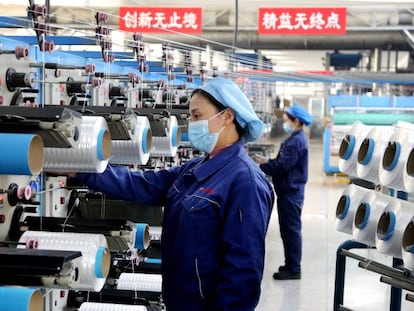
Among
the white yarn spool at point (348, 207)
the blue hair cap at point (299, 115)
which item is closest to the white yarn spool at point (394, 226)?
the white yarn spool at point (348, 207)

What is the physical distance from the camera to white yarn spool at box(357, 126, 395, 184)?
3045mm

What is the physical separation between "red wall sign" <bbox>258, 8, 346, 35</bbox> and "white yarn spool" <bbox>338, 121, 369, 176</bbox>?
17.1ft

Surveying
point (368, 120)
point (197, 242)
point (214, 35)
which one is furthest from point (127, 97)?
point (214, 35)

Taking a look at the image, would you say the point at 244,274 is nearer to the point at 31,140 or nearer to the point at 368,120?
the point at 31,140

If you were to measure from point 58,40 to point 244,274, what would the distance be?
242 centimetres

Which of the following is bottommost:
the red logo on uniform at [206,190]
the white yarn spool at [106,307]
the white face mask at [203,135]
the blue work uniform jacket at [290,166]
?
the white yarn spool at [106,307]

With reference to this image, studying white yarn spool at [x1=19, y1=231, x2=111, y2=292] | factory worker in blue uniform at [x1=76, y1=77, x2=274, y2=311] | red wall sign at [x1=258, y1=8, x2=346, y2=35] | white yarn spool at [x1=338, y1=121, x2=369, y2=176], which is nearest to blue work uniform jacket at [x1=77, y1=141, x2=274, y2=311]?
factory worker in blue uniform at [x1=76, y1=77, x2=274, y2=311]

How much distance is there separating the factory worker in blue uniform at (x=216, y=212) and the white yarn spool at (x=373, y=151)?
0.78 m

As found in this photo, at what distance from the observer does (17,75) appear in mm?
2428

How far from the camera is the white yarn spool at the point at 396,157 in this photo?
9.03 ft

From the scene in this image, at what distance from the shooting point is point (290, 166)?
5.54 metres

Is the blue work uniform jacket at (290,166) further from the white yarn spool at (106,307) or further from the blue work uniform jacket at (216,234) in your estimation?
the blue work uniform jacket at (216,234)

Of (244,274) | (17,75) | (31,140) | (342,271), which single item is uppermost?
(17,75)

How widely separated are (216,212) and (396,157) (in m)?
0.91
